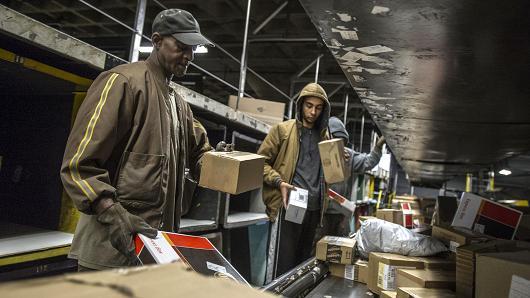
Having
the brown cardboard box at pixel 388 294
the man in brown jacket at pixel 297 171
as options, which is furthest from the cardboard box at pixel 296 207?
the brown cardboard box at pixel 388 294

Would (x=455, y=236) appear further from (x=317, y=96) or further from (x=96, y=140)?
(x=96, y=140)

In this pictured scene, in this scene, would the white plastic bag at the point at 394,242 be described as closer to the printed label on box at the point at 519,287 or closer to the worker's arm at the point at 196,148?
the printed label on box at the point at 519,287

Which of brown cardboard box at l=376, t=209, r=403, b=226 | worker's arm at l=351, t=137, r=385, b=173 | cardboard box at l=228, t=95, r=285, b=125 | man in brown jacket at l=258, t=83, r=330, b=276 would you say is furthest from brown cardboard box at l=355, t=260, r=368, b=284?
cardboard box at l=228, t=95, r=285, b=125

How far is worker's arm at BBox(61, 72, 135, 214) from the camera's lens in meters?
1.18

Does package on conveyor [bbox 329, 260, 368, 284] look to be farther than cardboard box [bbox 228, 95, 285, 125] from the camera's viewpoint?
No

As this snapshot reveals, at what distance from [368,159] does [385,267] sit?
1696 mm

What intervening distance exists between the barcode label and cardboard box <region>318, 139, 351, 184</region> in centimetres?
54

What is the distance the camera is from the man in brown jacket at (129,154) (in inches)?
46.8

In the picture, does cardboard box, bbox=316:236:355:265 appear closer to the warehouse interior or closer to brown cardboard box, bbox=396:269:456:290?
the warehouse interior

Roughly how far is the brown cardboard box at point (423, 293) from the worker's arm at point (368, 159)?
1.69m

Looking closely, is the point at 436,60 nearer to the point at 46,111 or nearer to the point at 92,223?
the point at 92,223

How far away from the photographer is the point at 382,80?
126cm

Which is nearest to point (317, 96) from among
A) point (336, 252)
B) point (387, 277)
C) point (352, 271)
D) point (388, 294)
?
point (336, 252)

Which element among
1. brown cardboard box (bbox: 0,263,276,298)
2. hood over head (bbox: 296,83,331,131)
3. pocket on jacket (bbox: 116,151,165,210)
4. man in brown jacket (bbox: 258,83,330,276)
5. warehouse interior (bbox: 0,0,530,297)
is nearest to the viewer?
brown cardboard box (bbox: 0,263,276,298)
